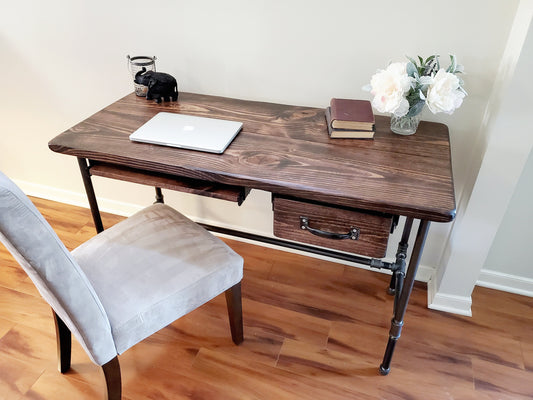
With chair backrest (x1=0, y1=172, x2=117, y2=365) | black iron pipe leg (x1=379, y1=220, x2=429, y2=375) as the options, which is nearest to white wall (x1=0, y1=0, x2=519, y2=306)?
black iron pipe leg (x1=379, y1=220, x2=429, y2=375)

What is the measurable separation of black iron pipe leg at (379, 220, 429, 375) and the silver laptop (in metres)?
0.57

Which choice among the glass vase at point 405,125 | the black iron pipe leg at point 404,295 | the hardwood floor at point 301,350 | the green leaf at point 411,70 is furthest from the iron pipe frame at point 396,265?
the green leaf at point 411,70

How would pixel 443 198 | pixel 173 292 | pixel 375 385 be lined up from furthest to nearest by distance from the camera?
pixel 375 385
pixel 173 292
pixel 443 198

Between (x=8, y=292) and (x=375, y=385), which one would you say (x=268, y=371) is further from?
(x=8, y=292)

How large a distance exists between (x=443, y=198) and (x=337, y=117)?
15.7 inches

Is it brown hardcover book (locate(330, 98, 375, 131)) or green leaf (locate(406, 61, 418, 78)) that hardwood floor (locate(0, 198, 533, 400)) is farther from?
green leaf (locate(406, 61, 418, 78))

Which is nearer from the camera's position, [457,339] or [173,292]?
[173,292]

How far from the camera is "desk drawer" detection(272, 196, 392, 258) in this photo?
1021 millimetres

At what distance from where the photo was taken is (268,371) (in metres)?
1.37

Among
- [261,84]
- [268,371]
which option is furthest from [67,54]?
[268,371]

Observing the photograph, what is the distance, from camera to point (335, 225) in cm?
106

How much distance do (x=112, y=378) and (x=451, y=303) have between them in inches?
48.7

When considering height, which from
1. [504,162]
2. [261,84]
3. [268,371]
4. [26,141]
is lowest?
[268,371]

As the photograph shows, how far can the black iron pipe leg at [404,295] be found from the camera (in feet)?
3.36
